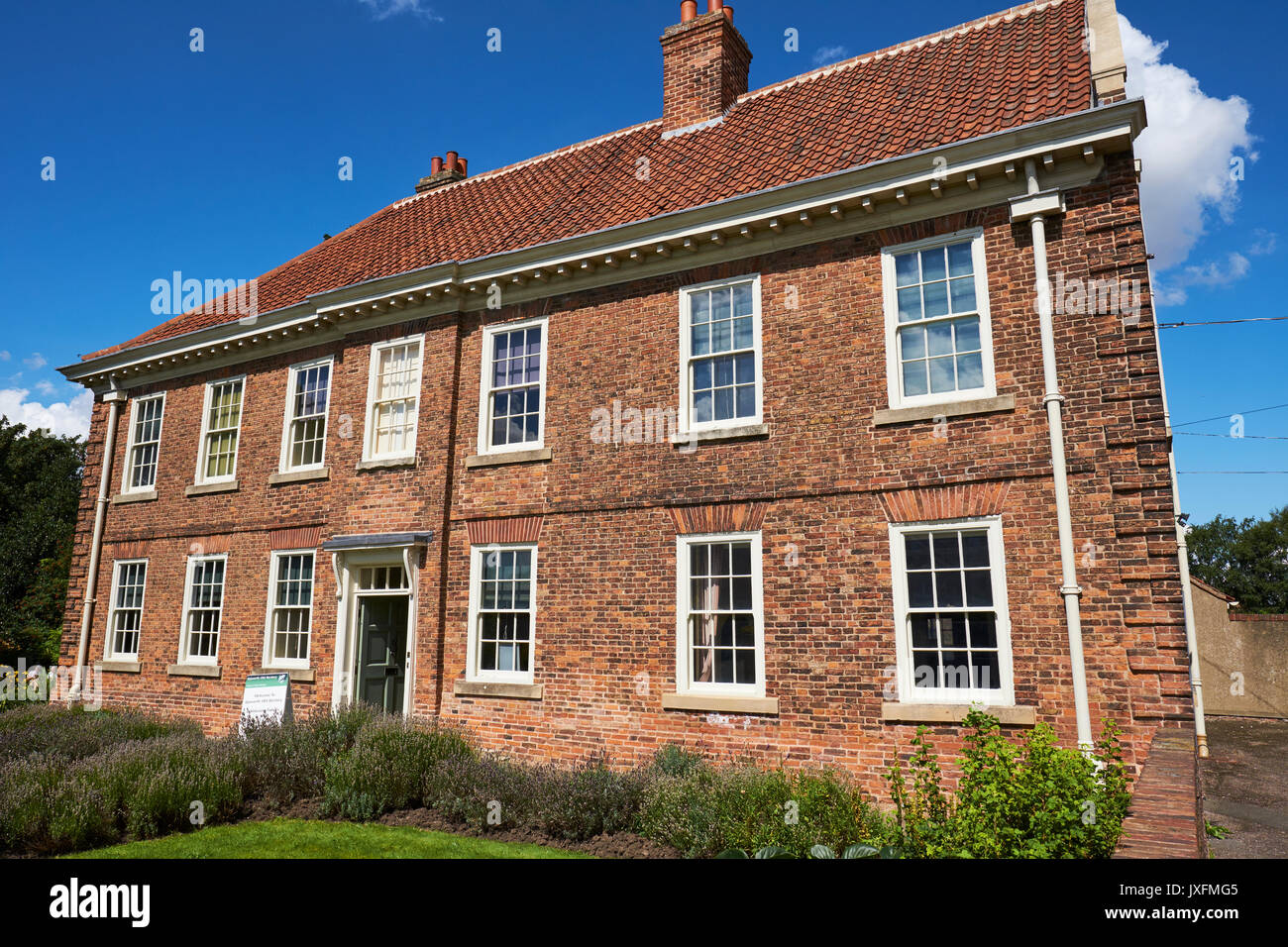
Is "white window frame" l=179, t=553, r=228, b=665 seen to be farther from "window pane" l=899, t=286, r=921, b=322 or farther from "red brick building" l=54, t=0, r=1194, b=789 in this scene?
"window pane" l=899, t=286, r=921, b=322

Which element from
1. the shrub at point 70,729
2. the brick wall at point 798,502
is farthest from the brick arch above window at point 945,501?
the shrub at point 70,729

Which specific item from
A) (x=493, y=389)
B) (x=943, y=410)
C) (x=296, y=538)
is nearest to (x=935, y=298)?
(x=943, y=410)

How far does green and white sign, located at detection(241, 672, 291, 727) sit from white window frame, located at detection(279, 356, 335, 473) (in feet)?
12.2

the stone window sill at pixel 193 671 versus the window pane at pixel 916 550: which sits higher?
the window pane at pixel 916 550

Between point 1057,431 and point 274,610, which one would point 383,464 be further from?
point 1057,431

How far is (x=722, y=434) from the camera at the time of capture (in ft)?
36.8

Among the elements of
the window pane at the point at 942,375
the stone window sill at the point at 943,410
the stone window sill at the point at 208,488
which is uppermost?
the window pane at the point at 942,375

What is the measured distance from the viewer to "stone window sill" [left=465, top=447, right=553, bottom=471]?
41.3 ft

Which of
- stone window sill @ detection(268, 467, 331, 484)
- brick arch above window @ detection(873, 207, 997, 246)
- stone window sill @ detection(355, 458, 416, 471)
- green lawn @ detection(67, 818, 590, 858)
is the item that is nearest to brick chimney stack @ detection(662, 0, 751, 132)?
brick arch above window @ detection(873, 207, 997, 246)

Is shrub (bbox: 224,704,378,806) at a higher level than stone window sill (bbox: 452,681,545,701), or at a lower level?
lower

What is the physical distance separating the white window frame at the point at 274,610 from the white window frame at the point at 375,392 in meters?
2.18

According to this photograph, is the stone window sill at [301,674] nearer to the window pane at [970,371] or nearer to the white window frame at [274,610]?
the white window frame at [274,610]

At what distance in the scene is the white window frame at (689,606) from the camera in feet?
34.4

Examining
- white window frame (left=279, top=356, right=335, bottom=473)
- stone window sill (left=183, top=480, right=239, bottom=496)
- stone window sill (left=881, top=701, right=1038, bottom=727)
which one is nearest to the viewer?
stone window sill (left=881, top=701, right=1038, bottom=727)
